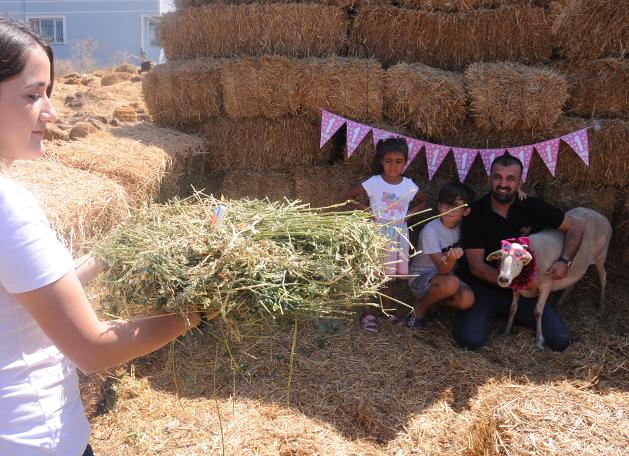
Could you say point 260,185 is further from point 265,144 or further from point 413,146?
point 413,146

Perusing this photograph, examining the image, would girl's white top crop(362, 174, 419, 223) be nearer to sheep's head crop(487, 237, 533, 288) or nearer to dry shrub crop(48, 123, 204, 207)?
sheep's head crop(487, 237, 533, 288)

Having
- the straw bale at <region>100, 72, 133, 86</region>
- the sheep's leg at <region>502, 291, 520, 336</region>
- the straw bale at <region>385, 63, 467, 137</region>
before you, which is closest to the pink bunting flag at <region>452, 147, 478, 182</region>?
the straw bale at <region>385, 63, 467, 137</region>

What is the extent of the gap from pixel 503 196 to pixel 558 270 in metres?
0.83

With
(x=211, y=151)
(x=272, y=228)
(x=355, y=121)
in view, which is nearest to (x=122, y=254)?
(x=272, y=228)

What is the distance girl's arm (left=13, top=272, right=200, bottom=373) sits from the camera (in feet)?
3.96

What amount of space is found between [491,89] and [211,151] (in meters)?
3.11

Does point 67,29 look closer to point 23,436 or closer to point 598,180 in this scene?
point 598,180

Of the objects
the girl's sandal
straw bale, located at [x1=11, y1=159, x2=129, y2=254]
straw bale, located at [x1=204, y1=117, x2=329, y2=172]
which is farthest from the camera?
straw bale, located at [x1=204, y1=117, x2=329, y2=172]

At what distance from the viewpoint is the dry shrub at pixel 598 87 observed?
17.0ft

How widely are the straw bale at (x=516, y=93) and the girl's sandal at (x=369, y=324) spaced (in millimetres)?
2242

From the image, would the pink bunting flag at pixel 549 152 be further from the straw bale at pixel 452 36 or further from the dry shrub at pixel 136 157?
the dry shrub at pixel 136 157

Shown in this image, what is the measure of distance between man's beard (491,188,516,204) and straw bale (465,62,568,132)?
0.84 metres

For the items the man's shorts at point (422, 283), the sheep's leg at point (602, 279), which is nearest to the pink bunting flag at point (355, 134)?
the man's shorts at point (422, 283)

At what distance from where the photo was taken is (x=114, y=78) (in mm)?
12164
